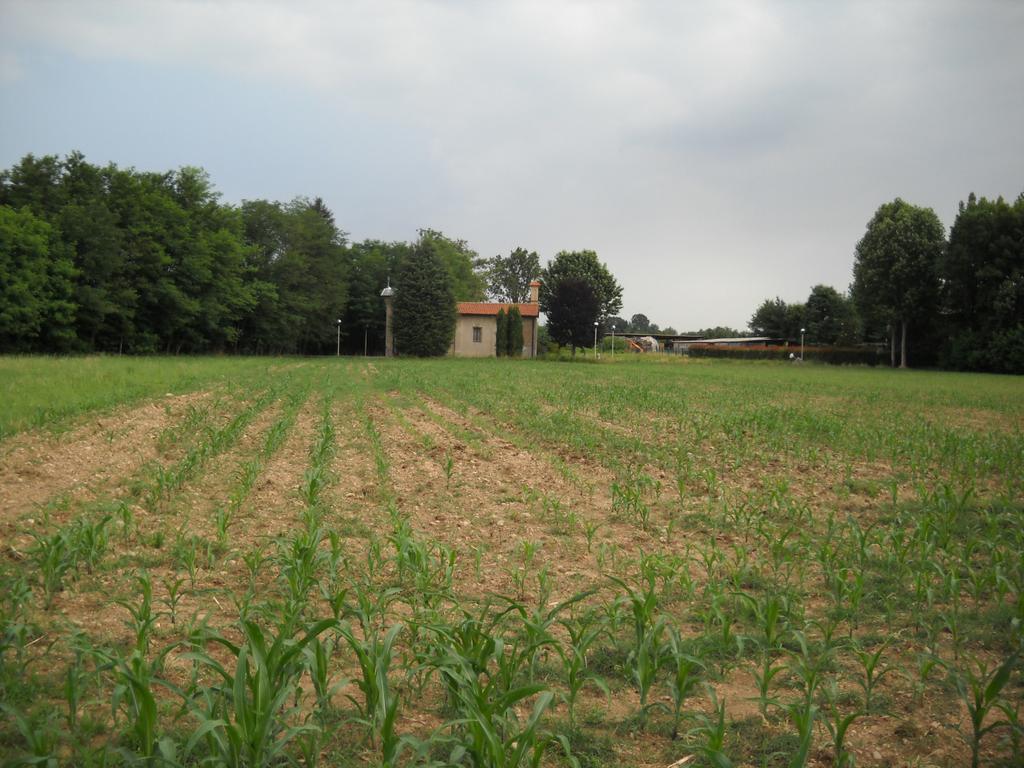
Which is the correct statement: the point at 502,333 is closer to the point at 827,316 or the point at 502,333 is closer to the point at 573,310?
the point at 573,310

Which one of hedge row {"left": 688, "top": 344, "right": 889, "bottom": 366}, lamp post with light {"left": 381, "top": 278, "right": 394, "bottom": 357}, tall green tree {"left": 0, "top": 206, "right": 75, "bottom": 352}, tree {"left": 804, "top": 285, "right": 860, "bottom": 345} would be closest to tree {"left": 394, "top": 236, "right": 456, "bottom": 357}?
lamp post with light {"left": 381, "top": 278, "right": 394, "bottom": 357}

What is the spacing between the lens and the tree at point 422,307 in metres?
54.4

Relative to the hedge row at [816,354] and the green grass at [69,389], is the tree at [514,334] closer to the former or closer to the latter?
the hedge row at [816,354]

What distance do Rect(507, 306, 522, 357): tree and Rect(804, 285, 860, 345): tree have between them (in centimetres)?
4393

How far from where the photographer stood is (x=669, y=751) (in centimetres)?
312

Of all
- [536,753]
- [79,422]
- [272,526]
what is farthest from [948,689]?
[79,422]

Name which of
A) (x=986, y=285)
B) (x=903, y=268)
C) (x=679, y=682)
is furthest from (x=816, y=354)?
(x=679, y=682)

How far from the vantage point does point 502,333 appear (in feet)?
193

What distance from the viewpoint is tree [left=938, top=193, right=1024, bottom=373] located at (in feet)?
157

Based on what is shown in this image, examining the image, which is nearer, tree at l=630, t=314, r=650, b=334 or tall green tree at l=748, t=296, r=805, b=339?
tall green tree at l=748, t=296, r=805, b=339

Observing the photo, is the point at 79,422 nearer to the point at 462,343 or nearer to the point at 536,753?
the point at 536,753

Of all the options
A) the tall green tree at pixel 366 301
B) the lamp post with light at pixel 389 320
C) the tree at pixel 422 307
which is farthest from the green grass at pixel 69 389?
the tall green tree at pixel 366 301

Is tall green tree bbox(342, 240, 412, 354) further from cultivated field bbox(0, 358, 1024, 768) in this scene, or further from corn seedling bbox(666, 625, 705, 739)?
corn seedling bbox(666, 625, 705, 739)

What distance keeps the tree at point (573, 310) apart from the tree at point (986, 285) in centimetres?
2699
